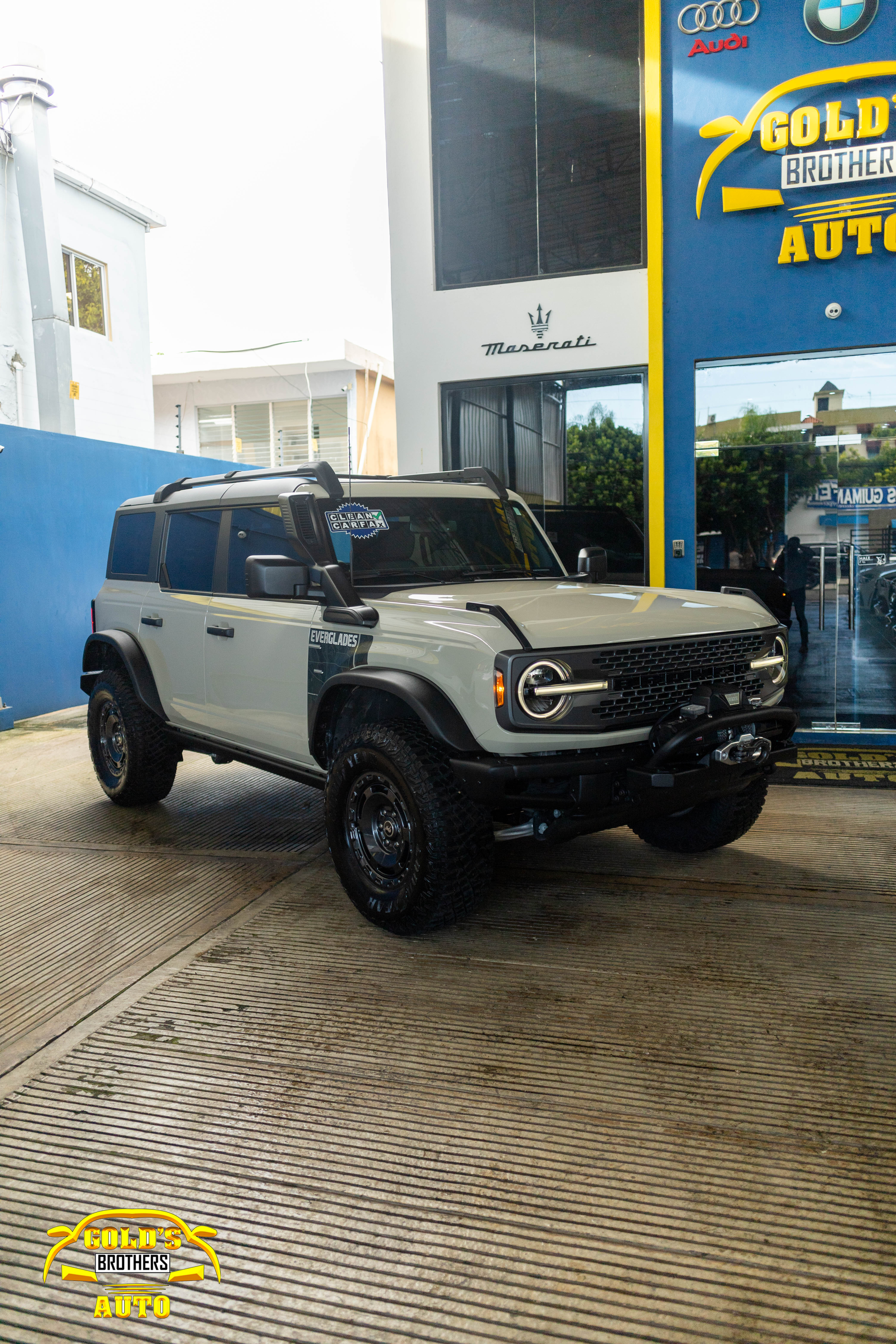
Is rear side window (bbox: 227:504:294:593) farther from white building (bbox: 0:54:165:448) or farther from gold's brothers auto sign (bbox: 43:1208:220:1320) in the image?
white building (bbox: 0:54:165:448)

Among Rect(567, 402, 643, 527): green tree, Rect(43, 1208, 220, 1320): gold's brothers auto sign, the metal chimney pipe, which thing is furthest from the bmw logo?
the metal chimney pipe

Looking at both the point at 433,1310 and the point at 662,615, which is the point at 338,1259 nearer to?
the point at 433,1310

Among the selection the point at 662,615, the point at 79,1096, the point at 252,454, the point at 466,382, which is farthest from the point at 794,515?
the point at 252,454

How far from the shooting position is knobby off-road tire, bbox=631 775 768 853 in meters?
4.73

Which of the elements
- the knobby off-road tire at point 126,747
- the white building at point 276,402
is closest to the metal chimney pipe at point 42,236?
the white building at point 276,402

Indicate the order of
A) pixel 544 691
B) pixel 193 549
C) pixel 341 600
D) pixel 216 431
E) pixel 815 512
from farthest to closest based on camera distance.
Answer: pixel 216 431 < pixel 815 512 < pixel 193 549 < pixel 341 600 < pixel 544 691

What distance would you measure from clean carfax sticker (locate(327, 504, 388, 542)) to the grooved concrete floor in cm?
165

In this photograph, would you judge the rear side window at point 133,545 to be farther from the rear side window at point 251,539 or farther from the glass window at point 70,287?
the glass window at point 70,287

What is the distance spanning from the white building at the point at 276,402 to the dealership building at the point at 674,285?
12.2m

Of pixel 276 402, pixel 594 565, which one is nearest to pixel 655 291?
pixel 594 565

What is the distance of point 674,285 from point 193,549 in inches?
185

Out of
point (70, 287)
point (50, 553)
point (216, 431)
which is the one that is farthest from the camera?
point (216, 431)

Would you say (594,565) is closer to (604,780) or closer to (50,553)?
(604,780)

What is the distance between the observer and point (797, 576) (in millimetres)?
7957
